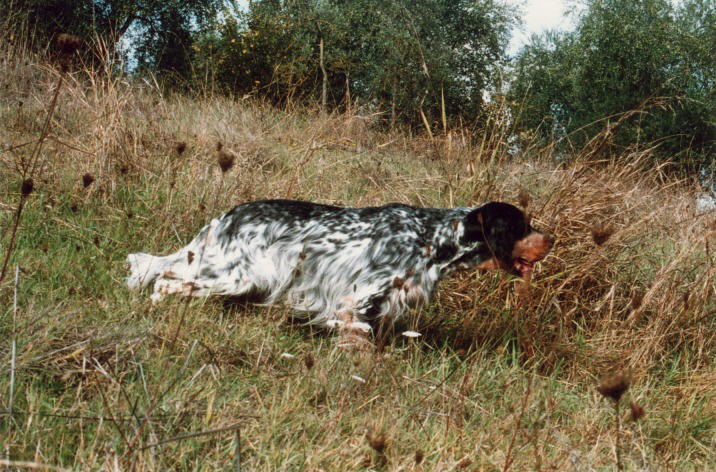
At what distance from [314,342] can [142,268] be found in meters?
1.13

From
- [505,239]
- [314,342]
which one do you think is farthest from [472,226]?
[314,342]

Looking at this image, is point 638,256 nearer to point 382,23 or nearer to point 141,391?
point 141,391

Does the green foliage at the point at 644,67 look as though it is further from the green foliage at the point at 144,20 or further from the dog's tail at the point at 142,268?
the dog's tail at the point at 142,268

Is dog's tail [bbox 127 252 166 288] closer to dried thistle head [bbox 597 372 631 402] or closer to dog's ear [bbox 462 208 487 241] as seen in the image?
dog's ear [bbox 462 208 487 241]

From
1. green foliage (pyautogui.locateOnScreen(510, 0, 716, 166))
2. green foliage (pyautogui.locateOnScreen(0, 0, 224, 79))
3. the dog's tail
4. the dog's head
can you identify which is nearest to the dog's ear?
the dog's head

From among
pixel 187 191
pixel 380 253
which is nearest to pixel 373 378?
pixel 380 253

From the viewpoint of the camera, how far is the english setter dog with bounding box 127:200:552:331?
11.3ft

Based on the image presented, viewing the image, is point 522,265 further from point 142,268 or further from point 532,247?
point 142,268

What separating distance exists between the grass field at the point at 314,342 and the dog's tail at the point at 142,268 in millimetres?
72

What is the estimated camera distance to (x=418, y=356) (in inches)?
131

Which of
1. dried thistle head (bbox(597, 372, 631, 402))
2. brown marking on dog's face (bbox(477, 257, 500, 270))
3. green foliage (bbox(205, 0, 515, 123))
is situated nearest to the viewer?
dried thistle head (bbox(597, 372, 631, 402))

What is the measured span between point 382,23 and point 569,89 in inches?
290

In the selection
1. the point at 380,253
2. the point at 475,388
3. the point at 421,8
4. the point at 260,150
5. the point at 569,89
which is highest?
the point at 421,8

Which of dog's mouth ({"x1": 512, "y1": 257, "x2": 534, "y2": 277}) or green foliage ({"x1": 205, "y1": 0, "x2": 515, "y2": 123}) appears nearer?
dog's mouth ({"x1": 512, "y1": 257, "x2": 534, "y2": 277})
